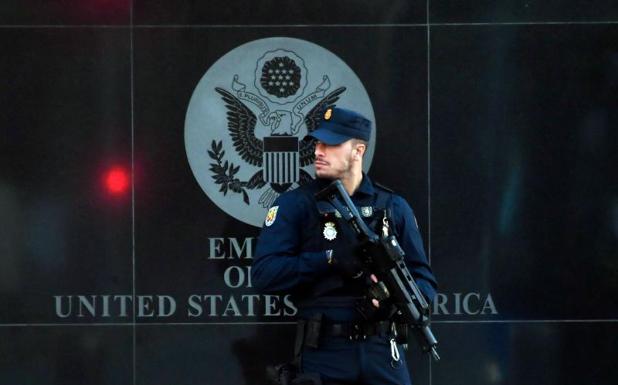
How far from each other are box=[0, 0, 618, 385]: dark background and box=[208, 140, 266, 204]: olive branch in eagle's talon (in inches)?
5.6

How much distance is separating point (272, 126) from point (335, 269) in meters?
1.70

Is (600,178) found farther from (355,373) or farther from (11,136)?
(11,136)

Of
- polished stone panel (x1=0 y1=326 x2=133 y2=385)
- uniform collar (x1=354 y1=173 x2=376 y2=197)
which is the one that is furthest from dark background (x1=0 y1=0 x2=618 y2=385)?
uniform collar (x1=354 y1=173 x2=376 y2=197)

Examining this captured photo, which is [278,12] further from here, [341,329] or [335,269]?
[341,329]

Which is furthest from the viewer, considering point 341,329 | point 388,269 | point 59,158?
point 59,158

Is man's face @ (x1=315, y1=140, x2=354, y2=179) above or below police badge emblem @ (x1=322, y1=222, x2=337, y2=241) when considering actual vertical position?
above

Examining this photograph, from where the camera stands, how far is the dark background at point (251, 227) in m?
6.49

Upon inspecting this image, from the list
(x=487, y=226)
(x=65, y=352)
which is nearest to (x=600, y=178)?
(x=487, y=226)

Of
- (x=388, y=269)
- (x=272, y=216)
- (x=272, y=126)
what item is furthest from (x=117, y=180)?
(x=388, y=269)

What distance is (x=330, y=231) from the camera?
→ 509 centimetres

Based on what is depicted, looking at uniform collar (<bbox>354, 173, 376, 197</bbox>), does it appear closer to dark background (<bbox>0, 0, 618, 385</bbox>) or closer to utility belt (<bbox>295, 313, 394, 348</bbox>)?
utility belt (<bbox>295, 313, 394, 348</bbox>)

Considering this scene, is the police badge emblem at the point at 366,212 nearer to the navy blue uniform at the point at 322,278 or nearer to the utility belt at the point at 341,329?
the navy blue uniform at the point at 322,278

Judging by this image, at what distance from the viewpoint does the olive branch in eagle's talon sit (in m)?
6.49

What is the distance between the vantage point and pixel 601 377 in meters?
6.58
